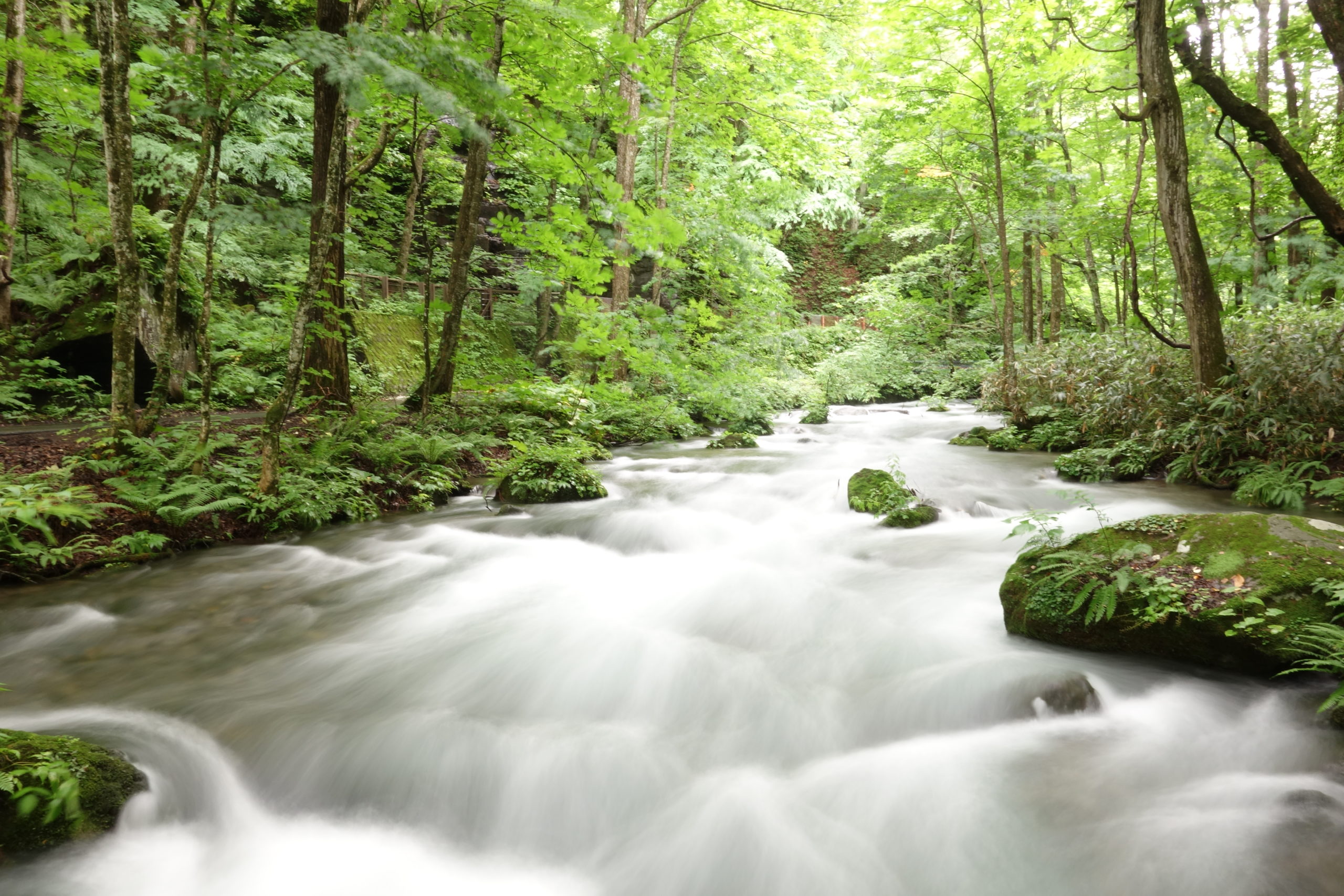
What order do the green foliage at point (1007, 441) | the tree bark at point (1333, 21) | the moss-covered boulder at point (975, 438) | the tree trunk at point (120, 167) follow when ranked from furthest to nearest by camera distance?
the moss-covered boulder at point (975, 438) → the green foliage at point (1007, 441) → the tree bark at point (1333, 21) → the tree trunk at point (120, 167)

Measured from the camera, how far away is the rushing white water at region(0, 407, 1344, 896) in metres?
2.45

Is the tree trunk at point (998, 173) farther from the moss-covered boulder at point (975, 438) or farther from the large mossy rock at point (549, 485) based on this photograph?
the large mossy rock at point (549, 485)

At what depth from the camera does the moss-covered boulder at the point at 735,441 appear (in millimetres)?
12234

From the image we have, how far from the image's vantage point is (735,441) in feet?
40.5

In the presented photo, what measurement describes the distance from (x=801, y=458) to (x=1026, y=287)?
34.8 ft

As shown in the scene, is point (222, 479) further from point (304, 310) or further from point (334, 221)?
point (334, 221)

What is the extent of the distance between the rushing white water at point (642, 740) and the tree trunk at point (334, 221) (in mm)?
2885

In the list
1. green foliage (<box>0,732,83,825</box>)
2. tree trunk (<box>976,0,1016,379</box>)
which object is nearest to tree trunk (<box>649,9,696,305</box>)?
tree trunk (<box>976,0,1016,379</box>)

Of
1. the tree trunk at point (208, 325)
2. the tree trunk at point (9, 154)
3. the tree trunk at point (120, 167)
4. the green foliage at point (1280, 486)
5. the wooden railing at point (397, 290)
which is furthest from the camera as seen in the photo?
the wooden railing at point (397, 290)

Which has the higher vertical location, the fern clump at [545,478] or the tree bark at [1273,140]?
the tree bark at [1273,140]

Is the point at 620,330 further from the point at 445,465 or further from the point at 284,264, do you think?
the point at 284,264

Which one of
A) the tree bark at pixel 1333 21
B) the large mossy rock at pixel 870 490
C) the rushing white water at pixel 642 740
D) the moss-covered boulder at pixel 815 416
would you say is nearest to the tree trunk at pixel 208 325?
the rushing white water at pixel 642 740

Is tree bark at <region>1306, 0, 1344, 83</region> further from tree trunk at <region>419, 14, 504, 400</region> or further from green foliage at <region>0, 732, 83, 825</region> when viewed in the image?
green foliage at <region>0, 732, 83, 825</region>

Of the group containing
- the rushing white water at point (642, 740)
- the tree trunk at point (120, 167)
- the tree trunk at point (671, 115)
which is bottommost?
the rushing white water at point (642, 740)
